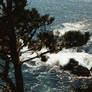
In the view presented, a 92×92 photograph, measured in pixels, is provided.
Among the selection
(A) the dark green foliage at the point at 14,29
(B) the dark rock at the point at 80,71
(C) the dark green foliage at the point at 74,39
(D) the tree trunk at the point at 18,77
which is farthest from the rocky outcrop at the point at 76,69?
(D) the tree trunk at the point at 18,77

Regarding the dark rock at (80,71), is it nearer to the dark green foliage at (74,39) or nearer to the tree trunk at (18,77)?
the dark green foliage at (74,39)

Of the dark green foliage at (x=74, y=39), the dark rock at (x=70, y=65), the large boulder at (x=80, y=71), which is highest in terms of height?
the dark green foliage at (x=74, y=39)

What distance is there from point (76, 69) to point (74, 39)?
22628mm

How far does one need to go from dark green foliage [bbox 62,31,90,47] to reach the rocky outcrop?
21.4 meters

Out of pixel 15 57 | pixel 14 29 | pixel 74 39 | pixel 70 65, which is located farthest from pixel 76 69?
pixel 14 29

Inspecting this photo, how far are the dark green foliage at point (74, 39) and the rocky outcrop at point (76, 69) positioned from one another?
2141 cm

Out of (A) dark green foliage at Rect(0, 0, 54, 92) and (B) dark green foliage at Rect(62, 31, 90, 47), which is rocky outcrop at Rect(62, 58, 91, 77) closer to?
(A) dark green foliage at Rect(0, 0, 54, 92)

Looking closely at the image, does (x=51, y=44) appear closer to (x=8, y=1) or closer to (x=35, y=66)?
(x=8, y=1)

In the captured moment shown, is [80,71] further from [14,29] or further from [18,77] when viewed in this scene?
[14,29]

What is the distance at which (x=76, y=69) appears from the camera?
32.1 metres

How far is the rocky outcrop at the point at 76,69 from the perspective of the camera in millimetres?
31050

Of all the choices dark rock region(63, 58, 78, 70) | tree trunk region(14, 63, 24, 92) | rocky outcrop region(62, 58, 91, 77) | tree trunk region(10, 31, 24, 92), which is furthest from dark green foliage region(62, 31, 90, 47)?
dark rock region(63, 58, 78, 70)

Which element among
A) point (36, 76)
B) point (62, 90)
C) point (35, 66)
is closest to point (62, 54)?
point (35, 66)

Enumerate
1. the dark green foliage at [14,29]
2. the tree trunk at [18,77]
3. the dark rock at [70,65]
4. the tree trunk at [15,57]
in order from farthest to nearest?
the dark rock at [70,65] < the tree trunk at [18,77] < the tree trunk at [15,57] < the dark green foliage at [14,29]
